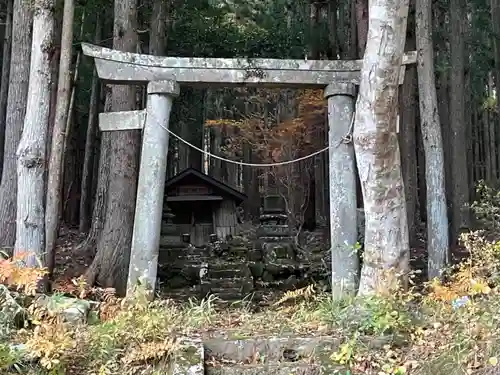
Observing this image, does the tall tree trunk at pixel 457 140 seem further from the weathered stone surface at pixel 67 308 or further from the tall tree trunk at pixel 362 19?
the weathered stone surface at pixel 67 308

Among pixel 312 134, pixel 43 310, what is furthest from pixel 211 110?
pixel 43 310

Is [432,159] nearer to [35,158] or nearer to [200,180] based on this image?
[35,158]

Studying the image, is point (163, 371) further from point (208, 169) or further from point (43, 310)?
point (208, 169)

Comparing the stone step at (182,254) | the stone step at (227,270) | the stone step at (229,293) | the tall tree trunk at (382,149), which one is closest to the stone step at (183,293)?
the stone step at (229,293)

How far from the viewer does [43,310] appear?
4.76 metres

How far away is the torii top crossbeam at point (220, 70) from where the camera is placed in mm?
6180

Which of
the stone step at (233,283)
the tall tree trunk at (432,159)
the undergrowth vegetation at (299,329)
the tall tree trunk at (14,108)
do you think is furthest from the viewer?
the stone step at (233,283)

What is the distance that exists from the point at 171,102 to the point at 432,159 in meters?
3.70

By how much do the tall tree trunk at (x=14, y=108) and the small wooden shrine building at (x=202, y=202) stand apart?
7944 mm

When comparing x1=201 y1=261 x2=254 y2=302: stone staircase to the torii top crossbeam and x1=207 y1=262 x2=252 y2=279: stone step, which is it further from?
the torii top crossbeam

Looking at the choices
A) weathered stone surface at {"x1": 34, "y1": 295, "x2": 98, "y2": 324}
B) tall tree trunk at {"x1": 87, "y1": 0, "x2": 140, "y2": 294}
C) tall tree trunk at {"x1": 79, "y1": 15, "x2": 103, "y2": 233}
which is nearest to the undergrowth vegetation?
weathered stone surface at {"x1": 34, "y1": 295, "x2": 98, "y2": 324}

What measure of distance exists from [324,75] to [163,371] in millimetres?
3979

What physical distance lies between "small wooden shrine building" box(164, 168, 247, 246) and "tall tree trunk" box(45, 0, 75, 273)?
9.23 m

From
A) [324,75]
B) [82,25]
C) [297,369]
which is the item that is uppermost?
[82,25]
